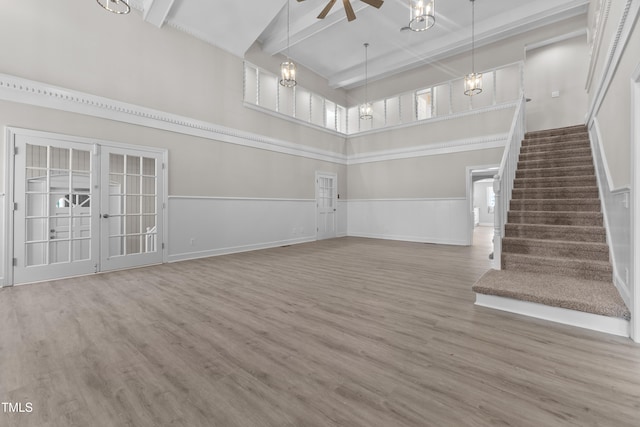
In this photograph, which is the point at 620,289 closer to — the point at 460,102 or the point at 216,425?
the point at 216,425

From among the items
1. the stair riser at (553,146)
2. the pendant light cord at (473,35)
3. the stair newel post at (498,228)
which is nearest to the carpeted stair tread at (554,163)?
the stair riser at (553,146)

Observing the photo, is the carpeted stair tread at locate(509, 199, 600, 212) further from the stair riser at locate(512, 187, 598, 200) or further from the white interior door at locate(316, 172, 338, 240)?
→ the white interior door at locate(316, 172, 338, 240)

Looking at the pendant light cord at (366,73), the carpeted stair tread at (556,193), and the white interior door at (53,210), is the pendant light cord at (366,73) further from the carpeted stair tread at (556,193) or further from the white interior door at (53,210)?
the white interior door at (53,210)

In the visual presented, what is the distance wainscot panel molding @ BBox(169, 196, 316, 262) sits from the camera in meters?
5.49

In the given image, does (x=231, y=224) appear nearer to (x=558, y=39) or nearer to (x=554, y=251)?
(x=554, y=251)

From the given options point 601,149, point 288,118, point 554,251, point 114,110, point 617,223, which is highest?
Result: point 288,118

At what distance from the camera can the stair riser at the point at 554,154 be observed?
474 centimetres

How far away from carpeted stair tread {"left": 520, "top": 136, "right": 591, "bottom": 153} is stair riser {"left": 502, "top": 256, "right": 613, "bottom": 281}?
3.01m

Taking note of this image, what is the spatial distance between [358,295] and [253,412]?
1.99 m

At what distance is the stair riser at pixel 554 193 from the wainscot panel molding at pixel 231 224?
5137mm

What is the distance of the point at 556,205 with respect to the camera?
3994 mm

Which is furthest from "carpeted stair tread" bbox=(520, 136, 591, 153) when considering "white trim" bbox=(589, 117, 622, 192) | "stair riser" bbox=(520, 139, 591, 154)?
"white trim" bbox=(589, 117, 622, 192)

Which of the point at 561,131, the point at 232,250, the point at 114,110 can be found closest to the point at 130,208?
the point at 114,110

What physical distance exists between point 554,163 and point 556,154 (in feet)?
0.95
